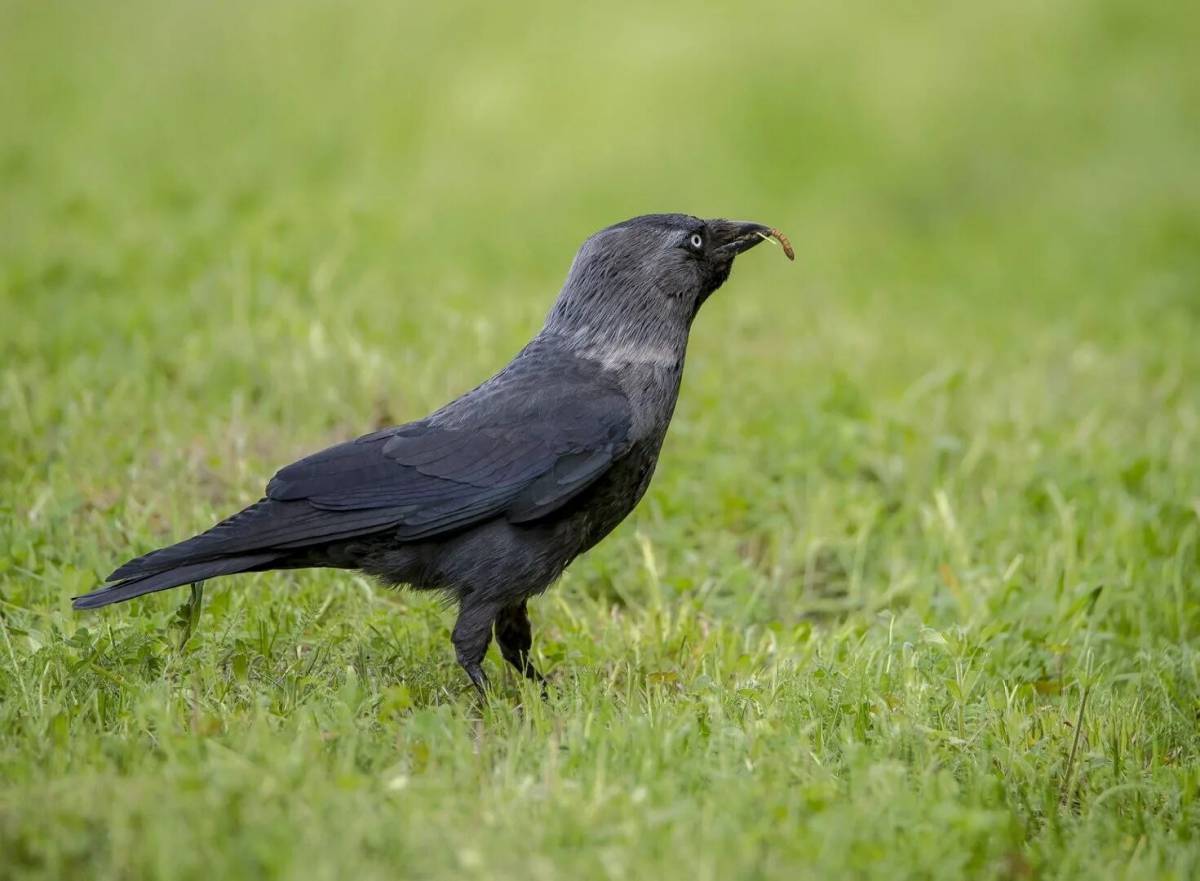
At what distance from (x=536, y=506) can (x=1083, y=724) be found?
1701 millimetres

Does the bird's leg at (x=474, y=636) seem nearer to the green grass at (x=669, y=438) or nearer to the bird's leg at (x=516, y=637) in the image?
the green grass at (x=669, y=438)

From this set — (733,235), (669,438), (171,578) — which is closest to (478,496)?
(171,578)

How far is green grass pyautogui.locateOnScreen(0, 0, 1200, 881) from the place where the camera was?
3180mm

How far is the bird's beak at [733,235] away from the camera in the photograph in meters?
4.65

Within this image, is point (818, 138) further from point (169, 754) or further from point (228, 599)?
point (169, 754)

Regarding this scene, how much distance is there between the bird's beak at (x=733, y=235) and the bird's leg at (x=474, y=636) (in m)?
1.44

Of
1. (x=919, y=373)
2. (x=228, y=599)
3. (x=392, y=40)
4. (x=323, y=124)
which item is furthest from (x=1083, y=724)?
(x=392, y=40)

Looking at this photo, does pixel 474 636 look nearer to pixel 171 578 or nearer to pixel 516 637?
pixel 516 637

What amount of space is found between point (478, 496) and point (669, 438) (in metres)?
2.16

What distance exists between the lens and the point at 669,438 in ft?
20.2

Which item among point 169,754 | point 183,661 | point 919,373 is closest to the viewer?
point 169,754

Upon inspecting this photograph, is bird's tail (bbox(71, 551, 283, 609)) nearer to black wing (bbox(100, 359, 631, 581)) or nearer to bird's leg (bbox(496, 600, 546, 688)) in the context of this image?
black wing (bbox(100, 359, 631, 581))

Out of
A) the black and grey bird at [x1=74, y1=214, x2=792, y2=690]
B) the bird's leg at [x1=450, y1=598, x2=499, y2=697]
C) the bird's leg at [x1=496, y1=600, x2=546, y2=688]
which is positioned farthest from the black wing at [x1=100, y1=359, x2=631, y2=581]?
the bird's leg at [x1=496, y1=600, x2=546, y2=688]

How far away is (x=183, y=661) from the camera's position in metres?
4.02
